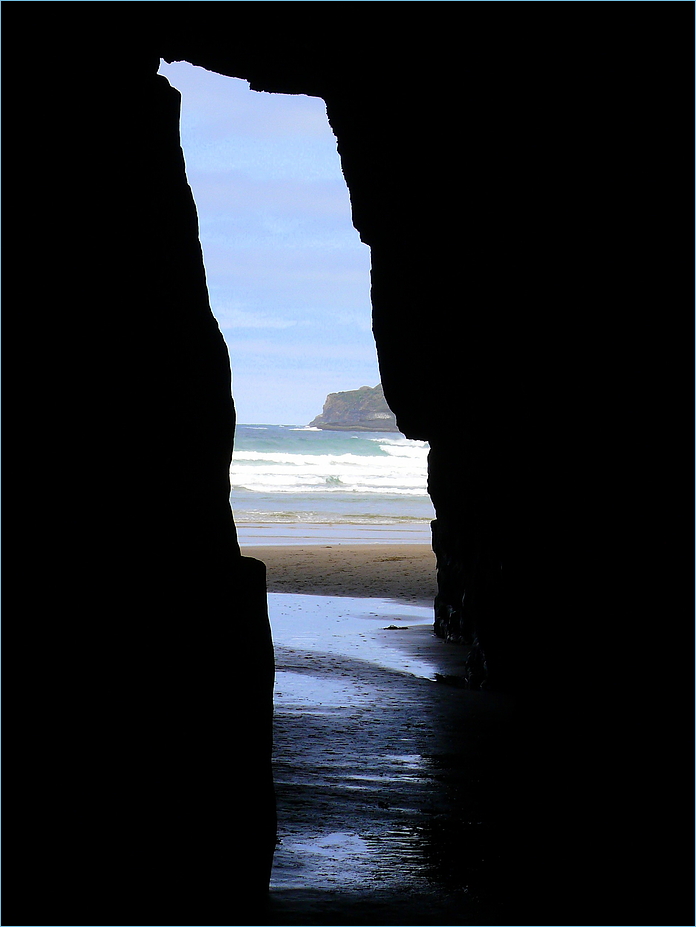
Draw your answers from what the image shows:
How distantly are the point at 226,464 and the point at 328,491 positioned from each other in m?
29.5

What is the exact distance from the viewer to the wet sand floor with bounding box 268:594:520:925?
411 centimetres

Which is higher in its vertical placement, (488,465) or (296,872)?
(488,465)

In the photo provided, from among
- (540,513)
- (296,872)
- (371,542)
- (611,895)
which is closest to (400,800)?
(296,872)

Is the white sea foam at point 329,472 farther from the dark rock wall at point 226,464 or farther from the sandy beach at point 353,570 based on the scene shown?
the dark rock wall at point 226,464

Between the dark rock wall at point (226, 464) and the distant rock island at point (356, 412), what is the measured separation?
7966 cm

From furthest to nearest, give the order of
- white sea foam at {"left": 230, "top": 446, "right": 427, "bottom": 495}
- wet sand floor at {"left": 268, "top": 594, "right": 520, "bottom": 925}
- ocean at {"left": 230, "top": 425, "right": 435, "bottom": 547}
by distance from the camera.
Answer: white sea foam at {"left": 230, "top": 446, "right": 427, "bottom": 495}, ocean at {"left": 230, "top": 425, "right": 435, "bottom": 547}, wet sand floor at {"left": 268, "top": 594, "right": 520, "bottom": 925}

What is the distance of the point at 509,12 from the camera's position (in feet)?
14.1

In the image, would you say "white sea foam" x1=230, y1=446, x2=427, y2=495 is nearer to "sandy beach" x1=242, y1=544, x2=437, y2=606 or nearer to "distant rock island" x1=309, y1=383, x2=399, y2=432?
"sandy beach" x1=242, y1=544, x2=437, y2=606

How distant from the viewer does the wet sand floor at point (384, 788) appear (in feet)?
13.5

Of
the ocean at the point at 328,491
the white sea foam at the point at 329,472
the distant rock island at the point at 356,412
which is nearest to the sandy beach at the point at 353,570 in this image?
the ocean at the point at 328,491

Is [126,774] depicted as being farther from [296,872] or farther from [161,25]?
[161,25]

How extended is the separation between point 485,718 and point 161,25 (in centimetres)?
568

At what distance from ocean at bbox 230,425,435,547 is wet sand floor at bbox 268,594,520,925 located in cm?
1048

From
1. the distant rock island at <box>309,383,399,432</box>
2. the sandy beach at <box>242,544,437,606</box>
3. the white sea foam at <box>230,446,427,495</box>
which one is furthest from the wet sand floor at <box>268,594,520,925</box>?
the distant rock island at <box>309,383,399,432</box>
